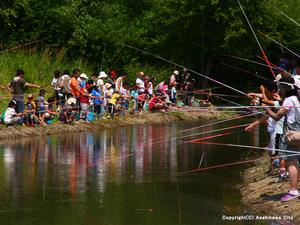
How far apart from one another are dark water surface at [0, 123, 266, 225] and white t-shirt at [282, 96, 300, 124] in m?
1.44

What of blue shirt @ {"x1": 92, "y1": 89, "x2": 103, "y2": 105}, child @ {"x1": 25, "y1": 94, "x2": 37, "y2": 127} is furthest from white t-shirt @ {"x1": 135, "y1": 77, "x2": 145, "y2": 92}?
child @ {"x1": 25, "y1": 94, "x2": 37, "y2": 127}

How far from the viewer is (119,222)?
35.3 feet

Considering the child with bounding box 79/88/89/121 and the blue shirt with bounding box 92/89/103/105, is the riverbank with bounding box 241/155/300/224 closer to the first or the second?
the child with bounding box 79/88/89/121

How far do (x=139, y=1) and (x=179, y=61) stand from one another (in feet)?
23.5

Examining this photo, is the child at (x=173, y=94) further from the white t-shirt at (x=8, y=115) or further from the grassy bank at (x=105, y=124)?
the white t-shirt at (x=8, y=115)

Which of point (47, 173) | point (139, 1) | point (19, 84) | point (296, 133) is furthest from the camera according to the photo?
point (139, 1)

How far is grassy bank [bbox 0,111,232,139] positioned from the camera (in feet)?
72.6

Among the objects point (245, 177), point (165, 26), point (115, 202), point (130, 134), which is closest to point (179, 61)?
point (165, 26)

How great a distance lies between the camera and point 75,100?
25.7m

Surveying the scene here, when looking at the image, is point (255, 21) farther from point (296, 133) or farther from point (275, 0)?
point (296, 133)

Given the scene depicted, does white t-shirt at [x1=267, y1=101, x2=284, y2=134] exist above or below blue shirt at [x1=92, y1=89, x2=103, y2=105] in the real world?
below

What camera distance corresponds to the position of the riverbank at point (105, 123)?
22.1 m

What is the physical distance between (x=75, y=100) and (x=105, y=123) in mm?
1489

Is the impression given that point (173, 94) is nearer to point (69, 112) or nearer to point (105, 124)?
point (105, 124)
